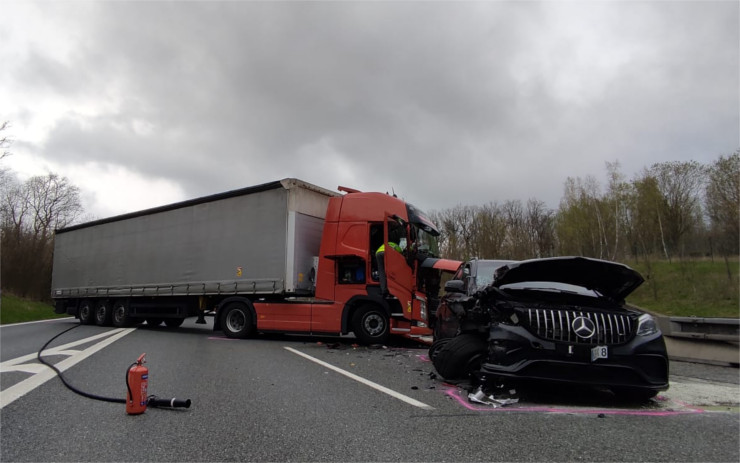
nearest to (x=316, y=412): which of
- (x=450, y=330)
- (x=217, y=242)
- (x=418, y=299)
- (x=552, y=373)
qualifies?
(x=552, y=373)

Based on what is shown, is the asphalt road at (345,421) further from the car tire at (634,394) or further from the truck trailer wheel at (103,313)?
the truck trailer wheel at (103,313)

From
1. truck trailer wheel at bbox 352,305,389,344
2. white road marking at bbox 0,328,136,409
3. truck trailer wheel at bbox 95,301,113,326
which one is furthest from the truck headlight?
truck trailer wheel at bbox 95,301,113,326

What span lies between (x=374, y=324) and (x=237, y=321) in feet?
13.8

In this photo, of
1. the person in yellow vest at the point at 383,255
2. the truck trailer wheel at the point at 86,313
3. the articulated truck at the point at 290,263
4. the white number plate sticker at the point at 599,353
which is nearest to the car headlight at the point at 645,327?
the white number plate sticker at the point at 599,353

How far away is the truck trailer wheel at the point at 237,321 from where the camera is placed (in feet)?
37.7

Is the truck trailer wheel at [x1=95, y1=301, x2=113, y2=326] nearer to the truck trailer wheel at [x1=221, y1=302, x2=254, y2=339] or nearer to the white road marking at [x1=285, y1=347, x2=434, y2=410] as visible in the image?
the truck trailer wheel at [x1=221, y1=302, x2=254, y2=339]

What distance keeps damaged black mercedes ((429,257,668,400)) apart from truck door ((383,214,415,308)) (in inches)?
151

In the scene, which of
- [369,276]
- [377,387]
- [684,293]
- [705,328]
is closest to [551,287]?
[377,387]

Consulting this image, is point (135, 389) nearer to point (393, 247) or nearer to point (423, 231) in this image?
point (393, 247)

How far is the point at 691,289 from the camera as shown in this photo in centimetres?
2381

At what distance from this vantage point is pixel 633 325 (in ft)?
15.6

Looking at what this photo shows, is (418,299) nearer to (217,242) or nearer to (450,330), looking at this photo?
(450,330)

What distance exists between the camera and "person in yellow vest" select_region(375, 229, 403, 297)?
9.62 meters

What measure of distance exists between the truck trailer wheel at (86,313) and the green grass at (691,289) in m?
26.7
